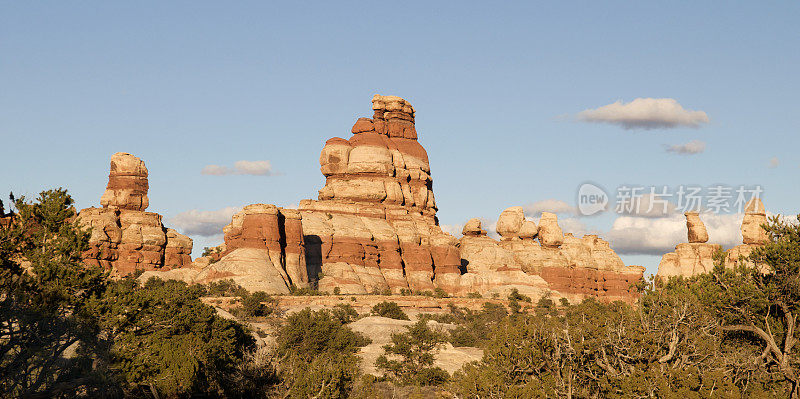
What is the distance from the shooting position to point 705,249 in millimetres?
140500

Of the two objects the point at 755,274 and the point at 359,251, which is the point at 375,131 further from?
the point at 755,274

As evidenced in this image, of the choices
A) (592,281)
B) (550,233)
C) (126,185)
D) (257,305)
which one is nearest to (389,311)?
(257,305)

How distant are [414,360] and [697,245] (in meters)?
92.9

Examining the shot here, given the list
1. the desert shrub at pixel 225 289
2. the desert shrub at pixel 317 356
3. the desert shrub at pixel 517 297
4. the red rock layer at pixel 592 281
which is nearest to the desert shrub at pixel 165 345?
the desert shrub at pixel 317 356

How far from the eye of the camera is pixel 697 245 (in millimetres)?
142000

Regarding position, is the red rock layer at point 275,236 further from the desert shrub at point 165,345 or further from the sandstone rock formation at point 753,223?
the sandstone rock formation at point 753,223

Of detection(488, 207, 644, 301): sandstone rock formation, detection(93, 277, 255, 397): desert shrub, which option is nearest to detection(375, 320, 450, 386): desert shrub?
detection(93, 277, 255, 397): desert shrub

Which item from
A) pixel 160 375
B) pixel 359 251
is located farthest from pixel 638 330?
pixel 359 251

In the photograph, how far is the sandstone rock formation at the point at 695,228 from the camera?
143 m

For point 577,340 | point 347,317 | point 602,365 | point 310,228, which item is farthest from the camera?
point 310,228

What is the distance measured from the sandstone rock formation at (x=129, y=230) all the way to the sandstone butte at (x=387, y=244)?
1.59ft

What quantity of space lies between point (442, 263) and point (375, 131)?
1156 inches

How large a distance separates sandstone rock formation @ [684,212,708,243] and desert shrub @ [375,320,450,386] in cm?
8755

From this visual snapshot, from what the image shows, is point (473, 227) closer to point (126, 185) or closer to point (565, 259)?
point (565, 259)
